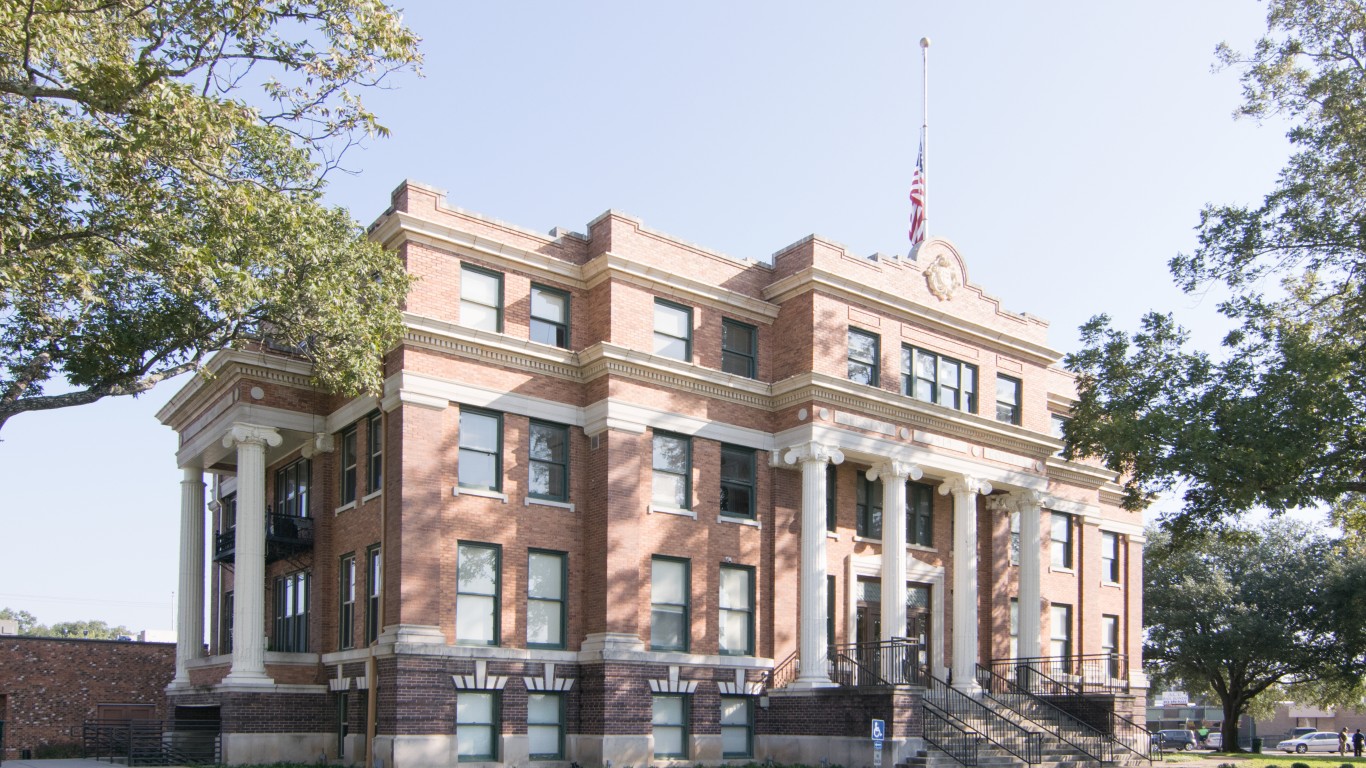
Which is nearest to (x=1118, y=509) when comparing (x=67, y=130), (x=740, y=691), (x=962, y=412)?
(x=962, y=412)

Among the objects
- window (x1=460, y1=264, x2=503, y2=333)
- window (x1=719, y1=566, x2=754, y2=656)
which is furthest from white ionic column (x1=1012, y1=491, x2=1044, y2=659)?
window (x1=460, y1=264, x2=503, y2=333)

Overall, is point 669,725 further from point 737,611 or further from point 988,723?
point 988,723

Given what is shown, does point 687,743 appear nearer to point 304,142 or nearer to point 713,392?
point 713,392

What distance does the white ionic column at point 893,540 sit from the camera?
31.5 m

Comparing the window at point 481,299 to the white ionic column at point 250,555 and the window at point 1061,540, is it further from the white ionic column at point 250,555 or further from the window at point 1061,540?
the window at point 1061,540

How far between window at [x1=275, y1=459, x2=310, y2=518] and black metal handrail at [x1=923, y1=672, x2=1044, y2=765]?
15.7 metres

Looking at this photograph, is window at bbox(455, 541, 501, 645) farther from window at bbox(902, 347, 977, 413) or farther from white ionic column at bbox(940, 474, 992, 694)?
white ionic column at bbox(940, 474, 992, 694)

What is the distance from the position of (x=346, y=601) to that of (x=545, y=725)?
5586 millimetres

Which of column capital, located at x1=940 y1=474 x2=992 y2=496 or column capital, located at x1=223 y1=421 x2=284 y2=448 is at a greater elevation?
column capital, located at x1=223 y1=421 x2=284 y2=448

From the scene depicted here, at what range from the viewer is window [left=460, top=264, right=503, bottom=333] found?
93.9 feet

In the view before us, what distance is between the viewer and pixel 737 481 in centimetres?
3134

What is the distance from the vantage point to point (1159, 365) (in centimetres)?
3172

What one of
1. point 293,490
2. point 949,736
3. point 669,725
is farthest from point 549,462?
point 949,736

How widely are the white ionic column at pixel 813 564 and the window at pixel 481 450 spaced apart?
7.09 metres
